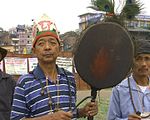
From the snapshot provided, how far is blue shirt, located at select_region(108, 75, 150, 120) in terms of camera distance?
3.09m

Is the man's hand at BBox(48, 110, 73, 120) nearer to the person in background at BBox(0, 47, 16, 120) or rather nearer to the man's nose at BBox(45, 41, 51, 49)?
the man's nose at BBox(45, 41, 51, 49)

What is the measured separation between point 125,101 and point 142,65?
11.9 inches

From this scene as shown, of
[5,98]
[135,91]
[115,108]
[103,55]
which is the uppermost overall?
[103,55]

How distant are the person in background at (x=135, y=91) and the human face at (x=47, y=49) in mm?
677

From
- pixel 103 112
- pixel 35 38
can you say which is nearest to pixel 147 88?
pixel 35 38

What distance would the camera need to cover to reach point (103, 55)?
8.02ft

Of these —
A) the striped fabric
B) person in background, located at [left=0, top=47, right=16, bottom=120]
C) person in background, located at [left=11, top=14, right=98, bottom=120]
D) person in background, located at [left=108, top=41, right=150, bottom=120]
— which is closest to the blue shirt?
person in background, located at [left=108, top=41, right=150, bottom=120]

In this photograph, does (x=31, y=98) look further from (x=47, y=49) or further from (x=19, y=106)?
(x=47, y=49)

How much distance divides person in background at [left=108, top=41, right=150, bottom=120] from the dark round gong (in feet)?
2.18

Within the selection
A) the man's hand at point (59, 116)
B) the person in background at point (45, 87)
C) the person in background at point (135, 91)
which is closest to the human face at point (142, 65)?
the person in background at point (135, 91)

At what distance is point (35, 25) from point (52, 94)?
1.63 feet

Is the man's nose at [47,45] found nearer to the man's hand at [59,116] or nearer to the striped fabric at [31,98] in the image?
the striped fabric at [31,98]

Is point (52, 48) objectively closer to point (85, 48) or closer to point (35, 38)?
point (35, 38)

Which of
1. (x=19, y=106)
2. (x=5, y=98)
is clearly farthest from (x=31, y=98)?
(x=5, y=98)
